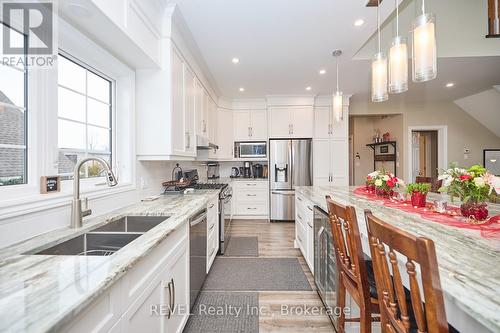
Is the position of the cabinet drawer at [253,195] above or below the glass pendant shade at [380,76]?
below

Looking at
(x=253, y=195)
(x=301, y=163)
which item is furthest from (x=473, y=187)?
(x=253, y=195)

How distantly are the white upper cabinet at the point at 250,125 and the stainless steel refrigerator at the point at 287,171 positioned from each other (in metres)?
0.47

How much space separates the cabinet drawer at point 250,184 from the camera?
190 inches

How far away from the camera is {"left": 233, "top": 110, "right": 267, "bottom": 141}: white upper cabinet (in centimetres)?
492

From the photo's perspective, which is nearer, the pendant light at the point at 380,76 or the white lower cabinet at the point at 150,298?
the white lower cabinet at the point at 150,298

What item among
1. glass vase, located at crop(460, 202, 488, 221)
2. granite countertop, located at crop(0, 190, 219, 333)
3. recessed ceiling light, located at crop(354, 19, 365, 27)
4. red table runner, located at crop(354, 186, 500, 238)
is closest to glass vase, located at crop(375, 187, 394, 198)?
red table runner, located at crop(354, 186, 500, 238)

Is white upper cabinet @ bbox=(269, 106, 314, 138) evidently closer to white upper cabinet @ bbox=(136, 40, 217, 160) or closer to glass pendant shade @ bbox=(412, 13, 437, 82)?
white upper cabinet @ bbox=(136, 40, 217, 160)

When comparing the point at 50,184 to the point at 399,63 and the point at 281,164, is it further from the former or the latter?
Result: the point at 281,164

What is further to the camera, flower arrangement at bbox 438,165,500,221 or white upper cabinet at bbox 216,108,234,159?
white upper cabinet at bbox 216,108,234,159

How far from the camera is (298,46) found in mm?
2738

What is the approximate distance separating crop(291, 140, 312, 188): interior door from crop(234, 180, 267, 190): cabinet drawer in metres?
0.66

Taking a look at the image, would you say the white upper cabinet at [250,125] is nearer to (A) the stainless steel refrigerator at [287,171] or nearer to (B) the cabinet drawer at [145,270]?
(A) the stainless steel refrigerator at [287,171]

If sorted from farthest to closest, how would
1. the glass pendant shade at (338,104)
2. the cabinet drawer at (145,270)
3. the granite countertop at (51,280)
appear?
the glass pendant shade at (338,104) → the cabinet drawer at (145,270) → the granite countertop at (51,280)

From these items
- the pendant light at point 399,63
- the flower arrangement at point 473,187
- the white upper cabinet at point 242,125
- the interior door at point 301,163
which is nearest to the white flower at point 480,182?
the flower arrangement at point 473,187
